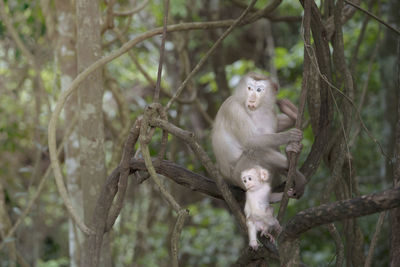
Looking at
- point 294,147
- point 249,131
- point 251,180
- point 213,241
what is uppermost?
point 249,131

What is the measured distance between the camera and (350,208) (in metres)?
1.39

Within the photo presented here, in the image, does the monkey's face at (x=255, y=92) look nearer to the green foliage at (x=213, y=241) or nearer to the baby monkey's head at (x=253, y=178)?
the baby monkey's head at (x=253, y=178)

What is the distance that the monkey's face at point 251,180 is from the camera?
8.08ft

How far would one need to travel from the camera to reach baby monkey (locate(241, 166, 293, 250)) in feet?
7.54

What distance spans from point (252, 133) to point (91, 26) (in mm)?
1046

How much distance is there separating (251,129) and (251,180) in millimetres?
476

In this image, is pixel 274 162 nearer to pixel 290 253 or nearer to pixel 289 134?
pixel 289 134

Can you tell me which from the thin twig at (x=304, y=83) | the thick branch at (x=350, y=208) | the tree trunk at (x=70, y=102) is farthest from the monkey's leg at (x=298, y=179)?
the tree trunk at (x=70, y=102)

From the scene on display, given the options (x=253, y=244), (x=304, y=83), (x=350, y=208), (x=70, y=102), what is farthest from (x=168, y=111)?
(x=350, y=208)

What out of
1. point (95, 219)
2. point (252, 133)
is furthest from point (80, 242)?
point (252, 133)

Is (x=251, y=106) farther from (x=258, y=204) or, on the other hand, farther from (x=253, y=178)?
(x=258, y=204)

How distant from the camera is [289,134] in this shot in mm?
2607

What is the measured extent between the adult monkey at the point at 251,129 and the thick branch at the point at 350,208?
118cm

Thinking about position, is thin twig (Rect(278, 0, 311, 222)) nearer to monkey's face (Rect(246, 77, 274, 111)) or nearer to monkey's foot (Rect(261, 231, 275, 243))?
monkey's foot (Rect(261, 231, 275, 243))
